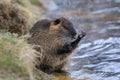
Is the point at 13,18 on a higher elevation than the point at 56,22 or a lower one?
higher

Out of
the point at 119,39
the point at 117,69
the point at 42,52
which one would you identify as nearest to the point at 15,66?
the point at 42,52

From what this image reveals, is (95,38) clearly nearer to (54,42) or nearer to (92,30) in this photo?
(92,30)

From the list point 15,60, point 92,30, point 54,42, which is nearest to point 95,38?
point 92,30

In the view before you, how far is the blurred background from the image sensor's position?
9500 millimetres

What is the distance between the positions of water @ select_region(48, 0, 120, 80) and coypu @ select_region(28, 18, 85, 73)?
1.28 feet

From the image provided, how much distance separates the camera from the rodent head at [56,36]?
29.8 ft

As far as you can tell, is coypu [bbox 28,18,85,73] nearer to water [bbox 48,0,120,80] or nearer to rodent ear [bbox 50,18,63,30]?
rodent ear [bbox 50,18,63,30]

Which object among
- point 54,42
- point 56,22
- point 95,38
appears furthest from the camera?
point 95,38

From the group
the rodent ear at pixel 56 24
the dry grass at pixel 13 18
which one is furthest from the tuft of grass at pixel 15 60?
the dry grass at pixel 13 18

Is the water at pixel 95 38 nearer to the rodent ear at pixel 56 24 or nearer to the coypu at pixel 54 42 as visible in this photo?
the coypu at pixel 54 42

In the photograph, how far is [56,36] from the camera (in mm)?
9195

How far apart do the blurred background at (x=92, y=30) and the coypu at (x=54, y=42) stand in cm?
39

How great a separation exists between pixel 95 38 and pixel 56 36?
389 centimetres

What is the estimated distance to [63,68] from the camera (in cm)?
934
